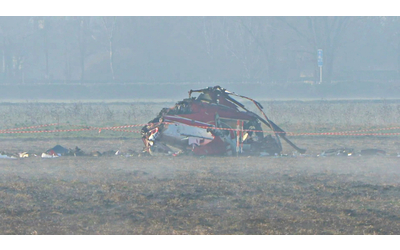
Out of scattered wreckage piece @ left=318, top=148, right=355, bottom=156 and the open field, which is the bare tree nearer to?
the open field

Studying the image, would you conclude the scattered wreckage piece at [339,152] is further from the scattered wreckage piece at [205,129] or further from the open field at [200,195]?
the scattered wreckage piece at [205,129]

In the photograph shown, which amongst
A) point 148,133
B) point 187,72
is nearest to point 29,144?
point 148,133

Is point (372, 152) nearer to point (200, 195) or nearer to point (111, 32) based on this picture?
point (200, 195)

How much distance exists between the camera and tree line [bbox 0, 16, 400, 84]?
64.4 metres

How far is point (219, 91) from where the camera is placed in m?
15.3

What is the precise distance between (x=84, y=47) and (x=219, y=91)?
171ft

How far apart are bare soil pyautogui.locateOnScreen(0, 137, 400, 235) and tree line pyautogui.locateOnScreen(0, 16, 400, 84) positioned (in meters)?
48.0

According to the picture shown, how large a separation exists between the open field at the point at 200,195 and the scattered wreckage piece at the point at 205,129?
1.77ft

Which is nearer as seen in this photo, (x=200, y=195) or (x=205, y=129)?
(x=200, y=195)

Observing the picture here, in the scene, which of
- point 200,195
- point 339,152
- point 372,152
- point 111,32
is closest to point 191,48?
point 111,32

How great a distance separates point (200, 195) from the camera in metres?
A: 9.77

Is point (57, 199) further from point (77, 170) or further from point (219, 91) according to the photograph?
point (219, 91)

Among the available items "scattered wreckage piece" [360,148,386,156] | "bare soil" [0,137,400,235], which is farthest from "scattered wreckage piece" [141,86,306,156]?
"scattered wreckage piece" [360,148,386,156]

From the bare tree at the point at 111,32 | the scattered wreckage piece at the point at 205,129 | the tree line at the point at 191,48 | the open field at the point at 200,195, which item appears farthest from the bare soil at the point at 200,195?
the bare tree at the point at 111,32
